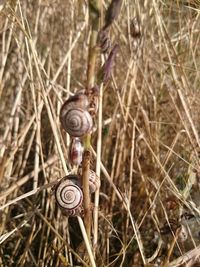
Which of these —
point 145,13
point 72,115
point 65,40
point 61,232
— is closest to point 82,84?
point 65,40

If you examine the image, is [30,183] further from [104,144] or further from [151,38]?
[151,38]

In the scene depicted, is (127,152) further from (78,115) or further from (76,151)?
(78,115)

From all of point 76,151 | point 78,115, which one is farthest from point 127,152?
point 78,115

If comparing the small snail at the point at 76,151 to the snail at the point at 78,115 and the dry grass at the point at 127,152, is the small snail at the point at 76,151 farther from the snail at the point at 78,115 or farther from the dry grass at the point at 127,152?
the dry grass at the point at 127,152

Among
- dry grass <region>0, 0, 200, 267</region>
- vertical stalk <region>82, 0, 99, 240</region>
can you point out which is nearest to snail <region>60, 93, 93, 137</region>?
vertical stalk <region>82, 0, 99, 240</region>

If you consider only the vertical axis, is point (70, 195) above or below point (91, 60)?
below

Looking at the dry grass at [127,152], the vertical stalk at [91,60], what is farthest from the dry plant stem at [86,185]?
the dry grass at [127,152]

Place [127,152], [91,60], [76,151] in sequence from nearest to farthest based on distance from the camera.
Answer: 1. [91,60]
2. [76,151]
3. [127,152]

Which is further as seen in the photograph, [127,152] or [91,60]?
[127,152]
